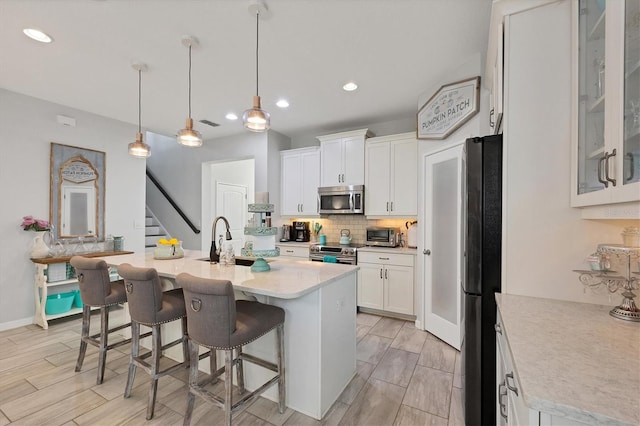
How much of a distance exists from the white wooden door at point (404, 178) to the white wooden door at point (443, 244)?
395mm

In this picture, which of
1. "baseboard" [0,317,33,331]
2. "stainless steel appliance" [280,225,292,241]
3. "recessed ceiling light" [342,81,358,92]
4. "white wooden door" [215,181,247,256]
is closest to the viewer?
"recessed ceiling light" [342,81,358,92]

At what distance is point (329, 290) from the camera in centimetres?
193

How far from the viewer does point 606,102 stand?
1.12 metres

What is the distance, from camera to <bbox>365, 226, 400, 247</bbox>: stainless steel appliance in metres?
3.96

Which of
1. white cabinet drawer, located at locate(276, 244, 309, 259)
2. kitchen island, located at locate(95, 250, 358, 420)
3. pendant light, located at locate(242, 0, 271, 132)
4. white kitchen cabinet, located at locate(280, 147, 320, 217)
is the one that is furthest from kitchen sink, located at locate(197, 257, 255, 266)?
white kitchen cabinet, located at locate(280, 147, 320, 217)

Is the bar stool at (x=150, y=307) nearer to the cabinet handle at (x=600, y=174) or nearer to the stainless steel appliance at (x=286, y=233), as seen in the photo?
the cabinet handle at (x=600, y=174)

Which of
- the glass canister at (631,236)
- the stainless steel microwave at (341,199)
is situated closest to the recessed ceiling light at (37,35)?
the stainless steel microwave at (341,199)

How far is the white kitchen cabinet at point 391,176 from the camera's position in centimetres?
374

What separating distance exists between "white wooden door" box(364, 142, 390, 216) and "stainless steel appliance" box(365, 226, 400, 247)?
25cm

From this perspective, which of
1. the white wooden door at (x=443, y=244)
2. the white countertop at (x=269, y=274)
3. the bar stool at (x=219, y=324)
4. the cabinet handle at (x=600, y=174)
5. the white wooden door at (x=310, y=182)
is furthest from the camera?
the white wooden door at (x=310, y=182)

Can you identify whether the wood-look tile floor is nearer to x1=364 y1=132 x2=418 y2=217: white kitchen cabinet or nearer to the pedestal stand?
the pedestal stand

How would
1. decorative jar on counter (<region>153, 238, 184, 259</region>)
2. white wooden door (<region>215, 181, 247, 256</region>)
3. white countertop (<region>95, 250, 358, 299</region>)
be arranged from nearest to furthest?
1. white countertop (<region>95, 250, 358, 299</region>)
2. decorative jar on counter (<region>153, 238, 184, 259</region>)
3. white wooden door (<region>215, 181, 247, 256</region>)

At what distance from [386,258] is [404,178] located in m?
1.12

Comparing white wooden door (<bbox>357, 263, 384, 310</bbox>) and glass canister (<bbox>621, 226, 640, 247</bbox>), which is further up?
glass canister (<bbox>621, 226, 640, 247</bbox>)
